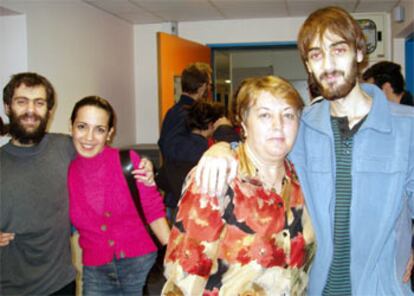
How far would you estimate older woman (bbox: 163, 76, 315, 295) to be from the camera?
1.25m

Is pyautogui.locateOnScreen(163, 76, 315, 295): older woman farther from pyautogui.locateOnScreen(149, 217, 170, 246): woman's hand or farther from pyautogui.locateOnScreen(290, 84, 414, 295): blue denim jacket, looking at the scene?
pyautogui.locateOnScreen(149, 217, 170, 246): woman's hand

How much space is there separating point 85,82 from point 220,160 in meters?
3.97

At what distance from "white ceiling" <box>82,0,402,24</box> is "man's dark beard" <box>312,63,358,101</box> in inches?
158

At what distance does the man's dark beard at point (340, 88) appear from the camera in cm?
144

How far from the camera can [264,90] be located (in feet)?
4.53

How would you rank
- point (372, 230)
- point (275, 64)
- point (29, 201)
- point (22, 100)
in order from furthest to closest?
point (275, 64) → point (22, 100) → point (29, 201) → point (372, 230)

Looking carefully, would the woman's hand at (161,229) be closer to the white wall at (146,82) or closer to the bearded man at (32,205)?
the bearded man at (32,205)

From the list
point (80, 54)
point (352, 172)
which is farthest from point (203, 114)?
point (80, 54)

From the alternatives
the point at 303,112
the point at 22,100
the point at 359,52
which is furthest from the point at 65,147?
the point at 359,52

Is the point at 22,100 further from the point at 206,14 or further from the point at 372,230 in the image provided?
the point at 206,14

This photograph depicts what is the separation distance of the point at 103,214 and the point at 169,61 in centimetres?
333

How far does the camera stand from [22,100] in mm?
1845

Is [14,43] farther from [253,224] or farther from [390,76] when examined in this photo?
[253,224]

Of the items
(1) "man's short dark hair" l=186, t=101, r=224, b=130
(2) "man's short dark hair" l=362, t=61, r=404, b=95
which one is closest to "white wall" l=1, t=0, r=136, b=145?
(1) "man's short dark hair" l=186, t=101, r=224, b=130
